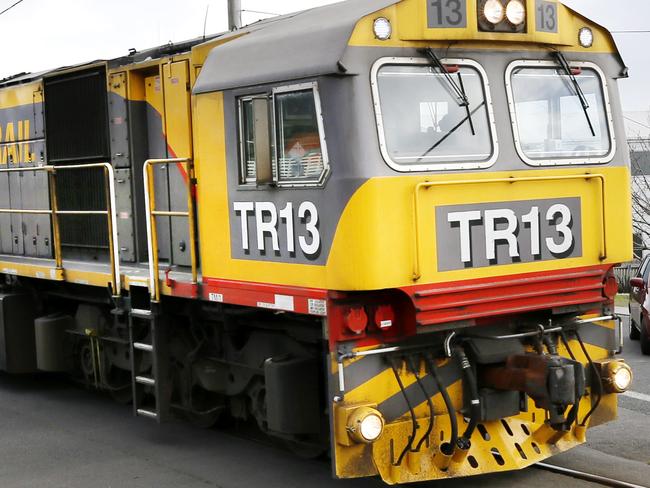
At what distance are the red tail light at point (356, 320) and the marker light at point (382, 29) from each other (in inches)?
67.3

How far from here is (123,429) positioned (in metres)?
9.16

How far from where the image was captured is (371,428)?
6266mm

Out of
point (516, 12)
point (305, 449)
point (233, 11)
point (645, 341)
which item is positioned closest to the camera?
point (516, 12)

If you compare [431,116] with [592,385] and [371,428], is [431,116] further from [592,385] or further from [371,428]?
[592,385]

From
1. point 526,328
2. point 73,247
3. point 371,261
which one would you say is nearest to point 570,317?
point 526,328

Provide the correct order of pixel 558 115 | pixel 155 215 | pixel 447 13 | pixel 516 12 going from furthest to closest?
pixel 155 215 → pixel 558 115 → pixel 516 12 → pixel 447 13

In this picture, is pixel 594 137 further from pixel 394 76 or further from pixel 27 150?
pixel 27 150

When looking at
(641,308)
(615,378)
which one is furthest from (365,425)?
(641,308)

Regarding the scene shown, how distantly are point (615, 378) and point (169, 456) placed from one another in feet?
11.7

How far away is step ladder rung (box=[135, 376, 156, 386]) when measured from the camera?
26.7 feet

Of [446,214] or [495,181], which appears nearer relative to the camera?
[446,214]

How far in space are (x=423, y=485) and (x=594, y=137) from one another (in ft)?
9.16

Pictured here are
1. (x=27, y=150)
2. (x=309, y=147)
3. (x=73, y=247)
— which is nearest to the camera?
(x=309, y=147)

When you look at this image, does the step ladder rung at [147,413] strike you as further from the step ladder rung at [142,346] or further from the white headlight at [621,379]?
the white headlight at [621,379]
